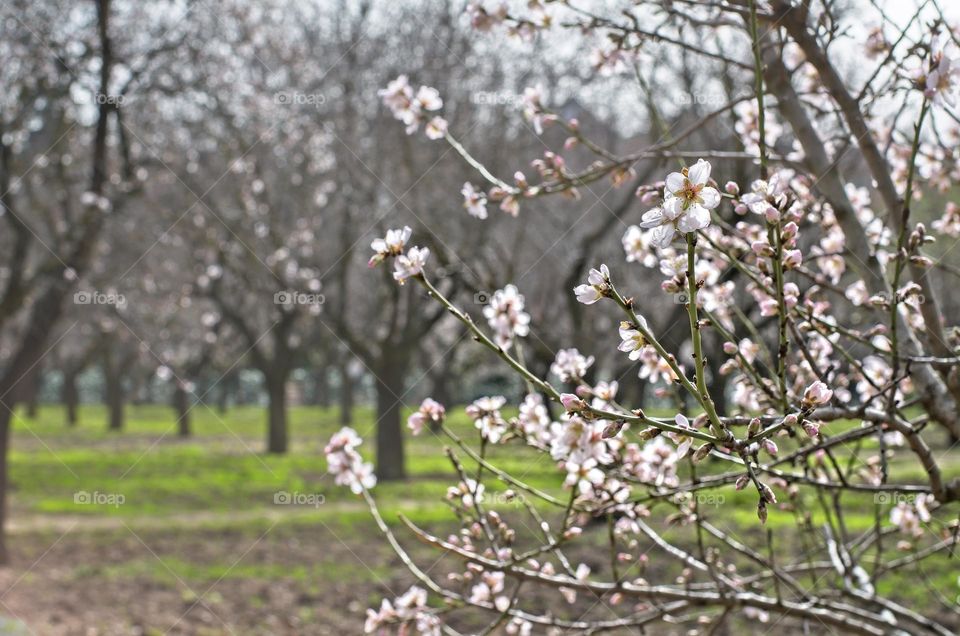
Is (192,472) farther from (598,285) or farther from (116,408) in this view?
(598,285)

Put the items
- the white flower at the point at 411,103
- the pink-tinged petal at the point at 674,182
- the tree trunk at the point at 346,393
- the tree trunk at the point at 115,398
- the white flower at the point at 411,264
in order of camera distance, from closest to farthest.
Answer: the pink-tinged petal at the point at 674,182, the white flower at the point at 411,264, the white flower at the point at 411,103, the tree trunk at the point at 346,393, the tree trunk at the point at 115,398

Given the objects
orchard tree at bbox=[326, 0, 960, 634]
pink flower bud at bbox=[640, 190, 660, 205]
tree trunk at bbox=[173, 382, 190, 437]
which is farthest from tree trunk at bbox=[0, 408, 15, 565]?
tree trunk at bbox=[173, 382, 190, 437]

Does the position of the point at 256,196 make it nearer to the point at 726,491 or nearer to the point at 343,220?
the point at 343,220

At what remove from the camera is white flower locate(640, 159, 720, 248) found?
129cm

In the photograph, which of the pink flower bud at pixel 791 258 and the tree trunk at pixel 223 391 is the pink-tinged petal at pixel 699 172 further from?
the tree trunk at pixel 223 391

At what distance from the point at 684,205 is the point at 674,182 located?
41mm

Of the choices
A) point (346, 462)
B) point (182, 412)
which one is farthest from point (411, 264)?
point (182, 412)

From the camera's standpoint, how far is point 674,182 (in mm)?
1293

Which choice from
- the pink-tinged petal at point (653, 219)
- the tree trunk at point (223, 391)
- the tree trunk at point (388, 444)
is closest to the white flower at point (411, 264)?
the pink-tinged petal at point (653, 219)

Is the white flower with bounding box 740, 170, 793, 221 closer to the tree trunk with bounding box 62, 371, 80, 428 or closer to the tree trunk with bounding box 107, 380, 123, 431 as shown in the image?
the tree trunk with bounding box 107, 380, 123, 431

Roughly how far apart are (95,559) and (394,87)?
24.2 ft

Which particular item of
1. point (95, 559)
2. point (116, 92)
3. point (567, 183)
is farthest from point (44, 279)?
point (567, 183)

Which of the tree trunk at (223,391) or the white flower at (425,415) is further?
the tree trunk at (223,391)

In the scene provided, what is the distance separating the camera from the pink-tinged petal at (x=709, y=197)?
131 cm
